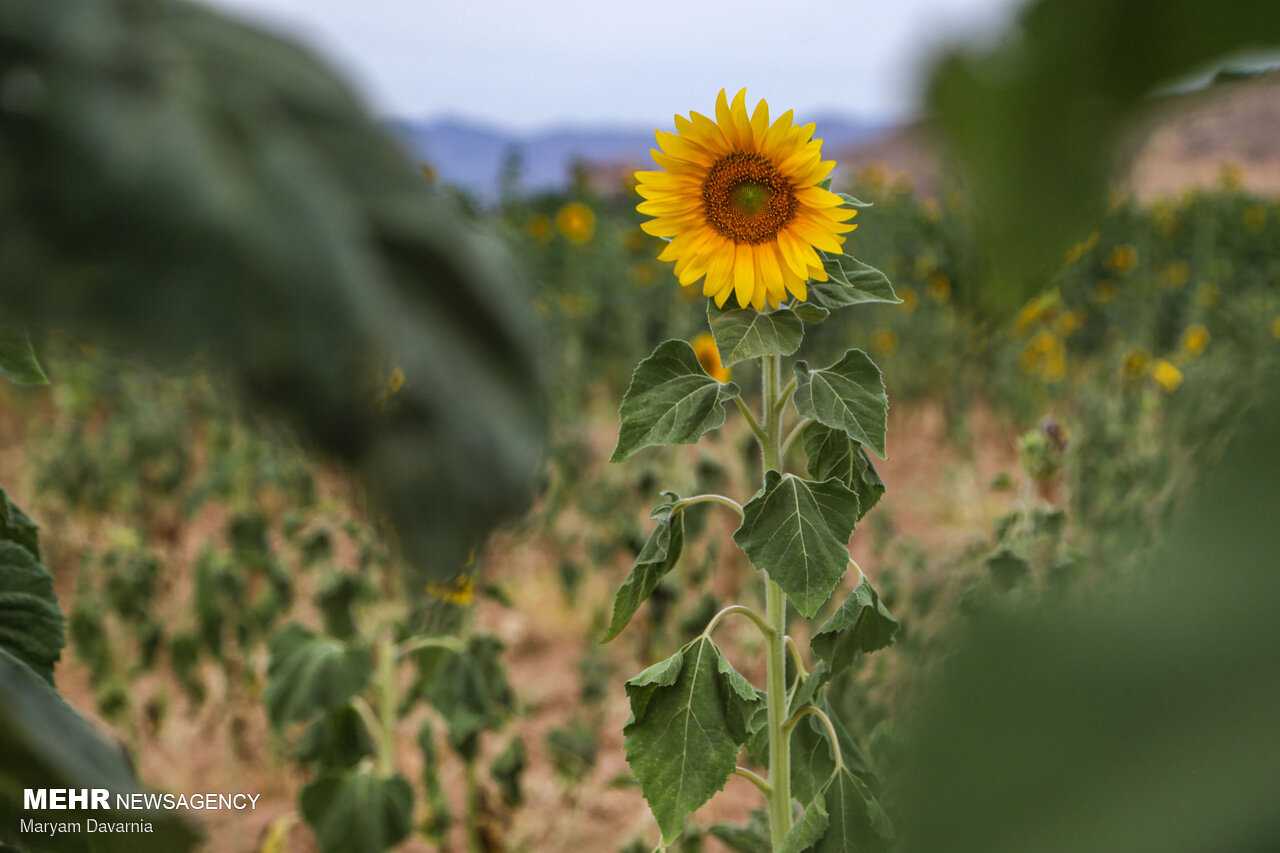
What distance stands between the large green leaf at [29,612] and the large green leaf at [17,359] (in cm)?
8

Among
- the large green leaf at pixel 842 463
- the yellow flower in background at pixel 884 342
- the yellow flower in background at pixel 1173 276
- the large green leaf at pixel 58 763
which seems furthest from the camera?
the yellow flower in background at pixel 884 342

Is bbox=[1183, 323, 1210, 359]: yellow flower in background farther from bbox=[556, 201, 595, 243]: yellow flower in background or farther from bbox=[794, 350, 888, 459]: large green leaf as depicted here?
bbox=[794, 350, 888, 459]: large green leaf

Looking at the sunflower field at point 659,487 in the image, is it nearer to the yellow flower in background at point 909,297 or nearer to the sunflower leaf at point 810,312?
the sunflower leaf at point 810,312

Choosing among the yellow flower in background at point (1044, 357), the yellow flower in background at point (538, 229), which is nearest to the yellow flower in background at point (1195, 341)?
the yellow flower in background at point (1044, 357)

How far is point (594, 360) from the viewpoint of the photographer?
4562mm

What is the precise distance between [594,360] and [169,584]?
245 centimetres

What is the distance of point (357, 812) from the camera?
1183 millimetres

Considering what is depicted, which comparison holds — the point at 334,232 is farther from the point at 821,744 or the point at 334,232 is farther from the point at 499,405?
the point at 821,744

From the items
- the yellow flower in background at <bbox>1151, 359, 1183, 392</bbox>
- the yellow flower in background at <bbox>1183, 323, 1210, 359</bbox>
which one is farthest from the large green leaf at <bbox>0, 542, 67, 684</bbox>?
the yellow flower in background at <bbox>1183, 323, 1210, 359</bbox>

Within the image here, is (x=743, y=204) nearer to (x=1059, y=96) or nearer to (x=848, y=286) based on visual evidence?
(x=848, y=286)

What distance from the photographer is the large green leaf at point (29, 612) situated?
0.51m

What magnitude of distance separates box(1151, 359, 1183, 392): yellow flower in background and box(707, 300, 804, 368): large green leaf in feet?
5.83

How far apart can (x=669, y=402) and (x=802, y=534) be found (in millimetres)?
104

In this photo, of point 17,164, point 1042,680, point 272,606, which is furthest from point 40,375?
point 272,606
